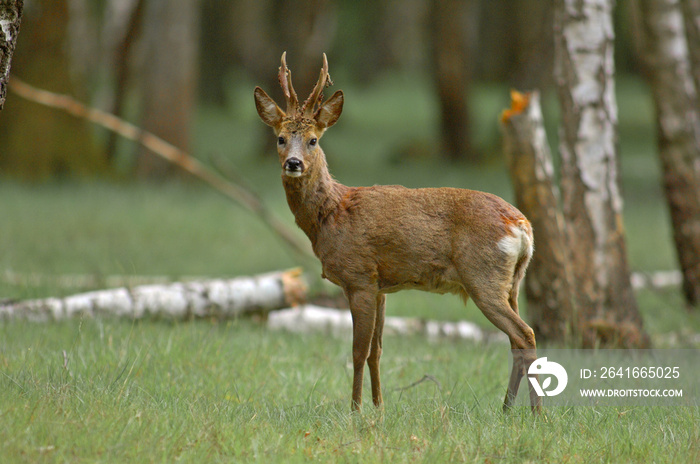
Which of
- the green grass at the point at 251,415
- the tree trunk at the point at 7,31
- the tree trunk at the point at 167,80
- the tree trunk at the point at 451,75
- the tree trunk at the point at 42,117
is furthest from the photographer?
the tree trunk at the point at 451,75

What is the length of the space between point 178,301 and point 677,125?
556 cm

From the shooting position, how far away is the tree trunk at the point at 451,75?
20156 mm

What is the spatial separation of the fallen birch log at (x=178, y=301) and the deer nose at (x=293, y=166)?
8.39ft

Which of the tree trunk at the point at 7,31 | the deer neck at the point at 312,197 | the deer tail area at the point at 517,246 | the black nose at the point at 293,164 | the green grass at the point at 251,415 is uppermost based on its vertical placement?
the tree trunk at the point at 7,31

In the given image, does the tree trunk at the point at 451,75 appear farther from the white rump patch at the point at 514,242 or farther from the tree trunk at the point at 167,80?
the white rump patch at the point at 514,242

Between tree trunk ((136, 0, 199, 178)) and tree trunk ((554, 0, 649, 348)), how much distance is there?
10.7m

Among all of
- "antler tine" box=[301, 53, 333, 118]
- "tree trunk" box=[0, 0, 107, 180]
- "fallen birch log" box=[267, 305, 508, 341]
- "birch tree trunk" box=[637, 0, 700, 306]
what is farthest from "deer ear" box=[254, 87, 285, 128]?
"tree trunk" box=[0, 0, 107, 180]

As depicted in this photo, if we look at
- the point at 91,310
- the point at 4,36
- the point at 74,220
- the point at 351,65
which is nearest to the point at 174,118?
the point at 74,220

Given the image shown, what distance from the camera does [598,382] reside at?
17.8 feet

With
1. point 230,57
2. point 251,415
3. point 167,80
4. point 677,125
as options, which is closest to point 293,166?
point 251,415

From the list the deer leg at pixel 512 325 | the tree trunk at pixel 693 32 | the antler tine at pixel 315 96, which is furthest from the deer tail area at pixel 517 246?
the tree trunk at pixel 693 32

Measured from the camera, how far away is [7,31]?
4.31m

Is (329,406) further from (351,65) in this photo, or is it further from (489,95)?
(351,65)

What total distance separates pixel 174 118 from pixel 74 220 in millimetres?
4723
